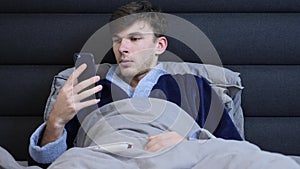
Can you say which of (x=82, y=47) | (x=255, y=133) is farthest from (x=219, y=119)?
(x=82, y=47)

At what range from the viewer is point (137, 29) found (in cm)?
147

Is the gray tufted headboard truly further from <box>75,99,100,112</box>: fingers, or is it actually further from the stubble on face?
<box>75,99,100,112</box>: fingers

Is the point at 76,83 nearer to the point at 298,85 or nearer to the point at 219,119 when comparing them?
the point at 219,119

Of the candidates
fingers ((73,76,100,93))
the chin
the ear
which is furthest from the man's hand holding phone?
the ear

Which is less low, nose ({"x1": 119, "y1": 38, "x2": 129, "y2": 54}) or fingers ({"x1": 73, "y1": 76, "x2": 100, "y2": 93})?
nose ({"x1": 119, "y1": 38, "x2": 129, "y2": 54})

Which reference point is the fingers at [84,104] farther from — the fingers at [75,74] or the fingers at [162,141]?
the fingers at [162,141]

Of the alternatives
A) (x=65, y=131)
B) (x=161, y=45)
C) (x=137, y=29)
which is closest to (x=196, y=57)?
(x=161, y=45)

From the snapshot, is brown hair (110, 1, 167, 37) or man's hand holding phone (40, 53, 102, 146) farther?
brown hair (110, 1, 167, 37)

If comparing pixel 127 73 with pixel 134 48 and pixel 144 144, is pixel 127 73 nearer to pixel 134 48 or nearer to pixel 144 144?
pixel 134 48

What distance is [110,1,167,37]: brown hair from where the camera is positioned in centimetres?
148

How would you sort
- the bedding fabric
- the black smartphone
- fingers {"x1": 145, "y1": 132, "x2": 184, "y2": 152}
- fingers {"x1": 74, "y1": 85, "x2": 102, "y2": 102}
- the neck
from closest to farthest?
the bedding fabric, fingers {"x1": 145, "y1": 132, "x2": 184, "y2": 152}, fingers {"x1": 74, "y1": 85, "x2": 102, "y2": 102}, the black smartphone, the neck

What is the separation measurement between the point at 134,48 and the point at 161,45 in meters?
0.12

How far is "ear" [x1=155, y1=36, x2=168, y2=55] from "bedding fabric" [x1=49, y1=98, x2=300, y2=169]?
0.19 m

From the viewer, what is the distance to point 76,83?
1332 millimetres
